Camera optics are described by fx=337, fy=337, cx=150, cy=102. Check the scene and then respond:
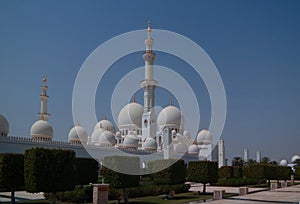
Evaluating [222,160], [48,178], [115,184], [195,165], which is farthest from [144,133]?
[48,178]

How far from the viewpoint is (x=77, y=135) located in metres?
48.9

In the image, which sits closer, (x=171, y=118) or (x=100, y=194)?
(x=100, y=194)

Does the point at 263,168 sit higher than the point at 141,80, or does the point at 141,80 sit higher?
the point at 141,80

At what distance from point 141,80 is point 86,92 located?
3073 cm

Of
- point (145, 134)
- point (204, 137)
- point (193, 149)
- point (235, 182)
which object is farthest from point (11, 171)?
point (204, 137)

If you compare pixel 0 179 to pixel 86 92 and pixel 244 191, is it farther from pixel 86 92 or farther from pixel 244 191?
pixel 244 191

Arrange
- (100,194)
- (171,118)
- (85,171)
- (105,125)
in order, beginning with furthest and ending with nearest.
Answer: (105,125), (171,118), (85,171), (100,194)

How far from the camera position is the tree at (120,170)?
58.2 ft

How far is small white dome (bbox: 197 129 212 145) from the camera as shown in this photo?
60225 millimetres

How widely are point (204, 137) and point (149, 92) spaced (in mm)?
15889

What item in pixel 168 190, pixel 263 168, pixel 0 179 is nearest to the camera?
pixel 0 179

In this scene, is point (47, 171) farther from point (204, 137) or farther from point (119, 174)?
point (204, 137)

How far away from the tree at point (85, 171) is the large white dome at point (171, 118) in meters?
34.8

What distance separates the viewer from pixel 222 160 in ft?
191
